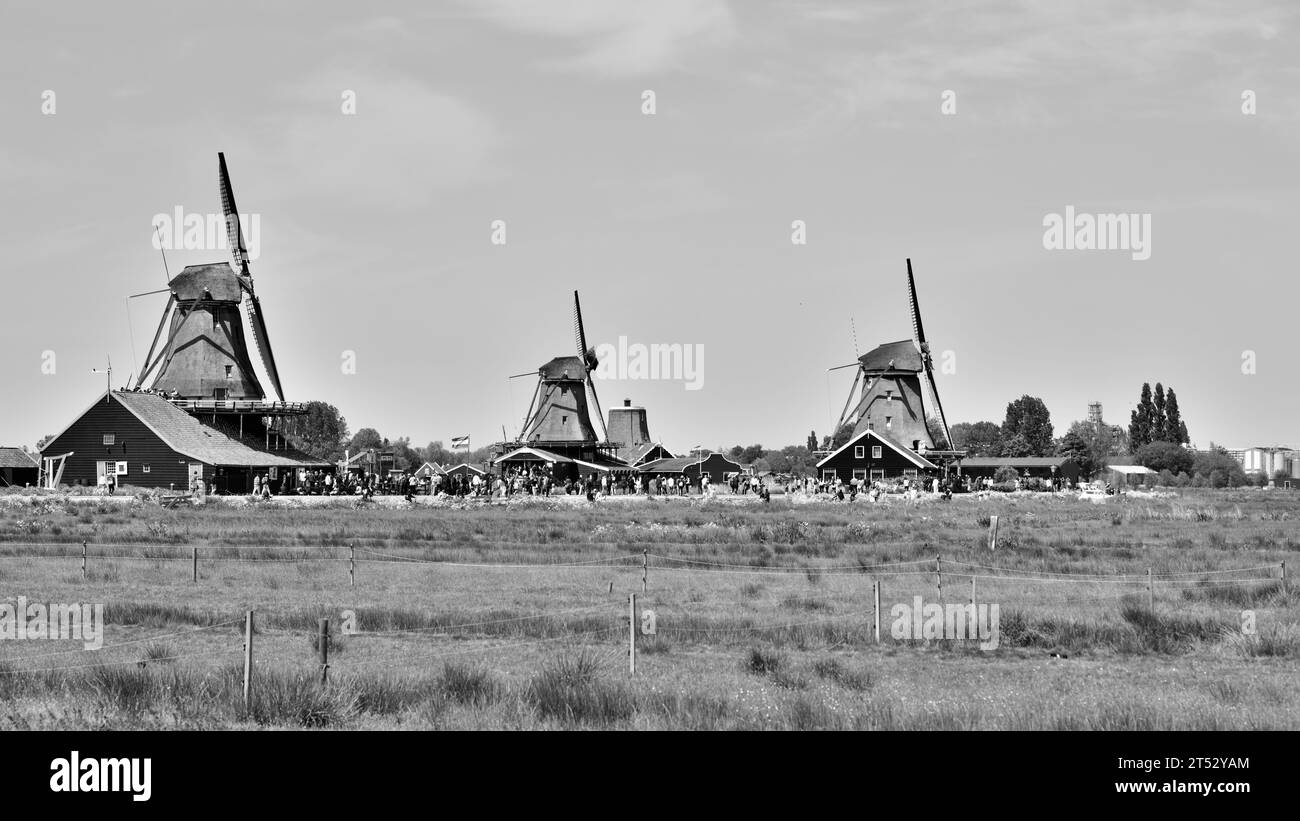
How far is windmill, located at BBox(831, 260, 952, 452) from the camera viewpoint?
9975cm

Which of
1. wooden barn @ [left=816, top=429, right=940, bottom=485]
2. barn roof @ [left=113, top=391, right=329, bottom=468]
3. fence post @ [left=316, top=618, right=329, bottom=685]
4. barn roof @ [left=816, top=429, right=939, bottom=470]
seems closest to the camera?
fence post @ [left=316, top=618, right=329, bottom=685]

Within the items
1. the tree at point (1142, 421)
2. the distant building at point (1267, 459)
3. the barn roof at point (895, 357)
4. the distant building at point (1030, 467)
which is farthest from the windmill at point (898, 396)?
the distant building at point (1267, 459)

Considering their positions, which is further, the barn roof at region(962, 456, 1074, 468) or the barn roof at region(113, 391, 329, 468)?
the barn roof at region(962, 456, 1074, 468)

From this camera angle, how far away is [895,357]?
4011 inches

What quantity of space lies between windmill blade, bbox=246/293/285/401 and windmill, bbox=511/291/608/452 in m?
25.5

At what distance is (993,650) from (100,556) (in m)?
22.5

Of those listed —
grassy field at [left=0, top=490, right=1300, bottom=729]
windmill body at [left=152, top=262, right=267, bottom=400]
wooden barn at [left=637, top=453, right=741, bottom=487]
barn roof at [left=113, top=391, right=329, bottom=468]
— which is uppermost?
windmill body at [left=152, top=262, right=267, bottom=400]

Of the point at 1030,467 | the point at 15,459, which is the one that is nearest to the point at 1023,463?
the point at 1030,467

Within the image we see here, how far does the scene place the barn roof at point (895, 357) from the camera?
101625 mm

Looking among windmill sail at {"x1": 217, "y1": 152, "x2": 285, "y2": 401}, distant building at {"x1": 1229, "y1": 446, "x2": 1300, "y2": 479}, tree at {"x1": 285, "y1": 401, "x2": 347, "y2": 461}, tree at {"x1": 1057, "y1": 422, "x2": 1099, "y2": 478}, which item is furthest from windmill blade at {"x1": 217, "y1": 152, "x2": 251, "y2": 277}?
distant building at {"x1": 1229, "y1": 446, "x2": 1300, "y2": 479}

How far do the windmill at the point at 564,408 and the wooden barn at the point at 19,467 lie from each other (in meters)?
35.4

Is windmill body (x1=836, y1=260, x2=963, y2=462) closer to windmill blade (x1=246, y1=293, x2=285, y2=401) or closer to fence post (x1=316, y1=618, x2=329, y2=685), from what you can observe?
windmill blade (x1=246, y1=293, x2=285, y2=401)
